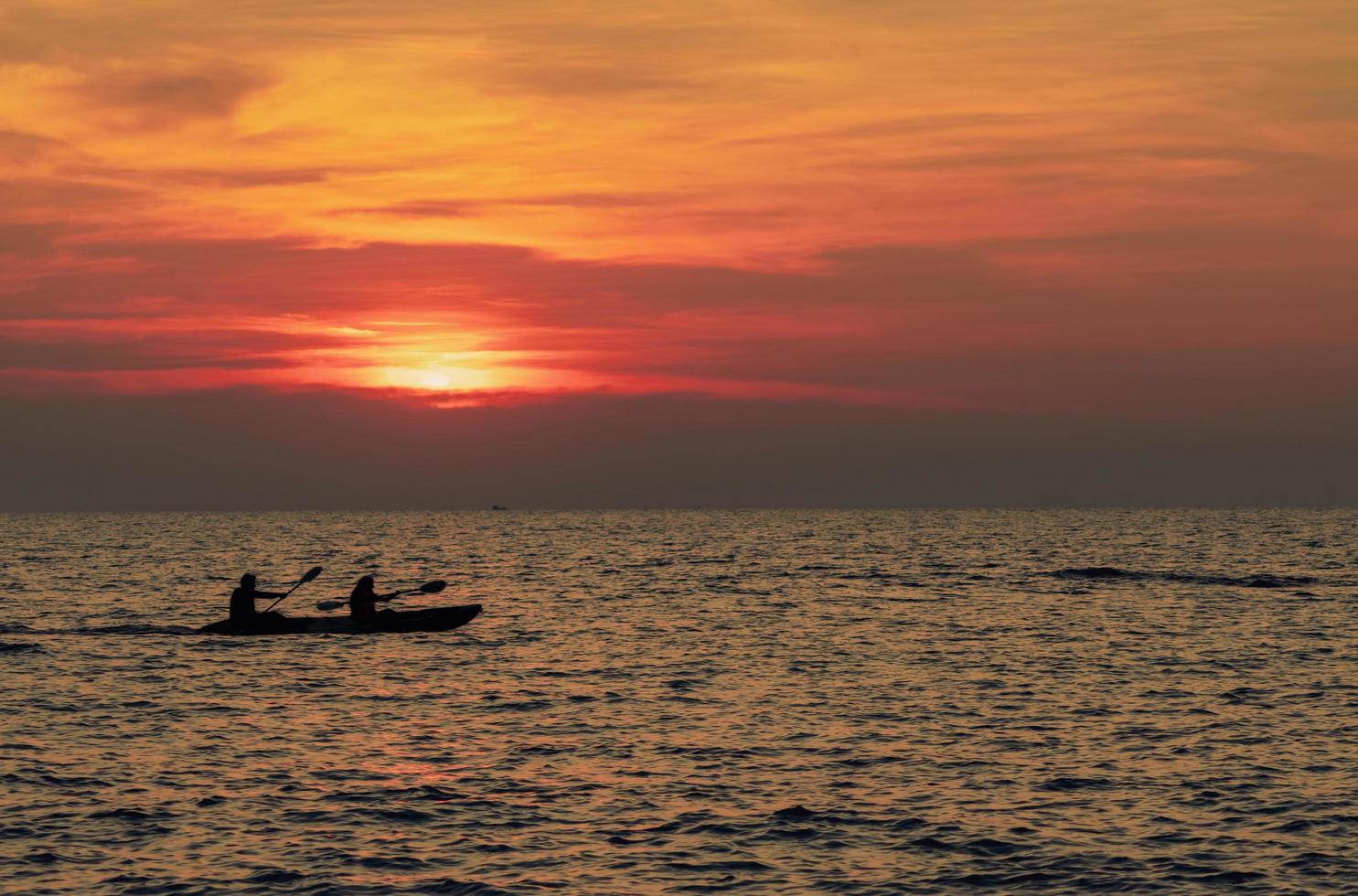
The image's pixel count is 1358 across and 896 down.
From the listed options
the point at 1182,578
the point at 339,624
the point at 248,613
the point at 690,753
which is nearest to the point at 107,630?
the point at 248,613

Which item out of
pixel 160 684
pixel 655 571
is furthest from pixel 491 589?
pixel 160 684

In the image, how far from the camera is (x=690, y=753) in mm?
30891

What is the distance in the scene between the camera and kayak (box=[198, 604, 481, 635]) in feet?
176

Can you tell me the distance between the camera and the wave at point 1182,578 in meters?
88.1

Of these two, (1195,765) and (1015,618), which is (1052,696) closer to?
(1195,765)

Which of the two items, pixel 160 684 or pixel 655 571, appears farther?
pixel 655 571

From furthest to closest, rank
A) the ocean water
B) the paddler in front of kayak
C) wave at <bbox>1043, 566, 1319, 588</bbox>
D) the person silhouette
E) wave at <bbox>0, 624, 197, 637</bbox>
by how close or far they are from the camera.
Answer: wave at <bbox>1043, 566, 1319, 588</bbox> → wave at <bbox>0, 624, 197, 637</bbox> → the paddler in front of kayak → the person silhouette → the ocean water

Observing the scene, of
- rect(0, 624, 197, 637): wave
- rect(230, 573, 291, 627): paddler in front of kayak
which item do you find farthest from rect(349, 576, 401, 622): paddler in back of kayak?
rect(0, 624, 197, 637): wave

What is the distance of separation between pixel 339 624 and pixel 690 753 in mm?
26323

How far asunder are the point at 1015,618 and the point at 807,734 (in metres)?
35.1

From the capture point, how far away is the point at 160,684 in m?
42.0

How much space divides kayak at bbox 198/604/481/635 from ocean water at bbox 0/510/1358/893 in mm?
802

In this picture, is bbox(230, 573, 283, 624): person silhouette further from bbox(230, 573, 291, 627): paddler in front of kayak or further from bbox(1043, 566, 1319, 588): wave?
bbox(1043, 566, 1319, 588): wave

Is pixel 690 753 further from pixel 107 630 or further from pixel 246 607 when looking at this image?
pixel 107 630
